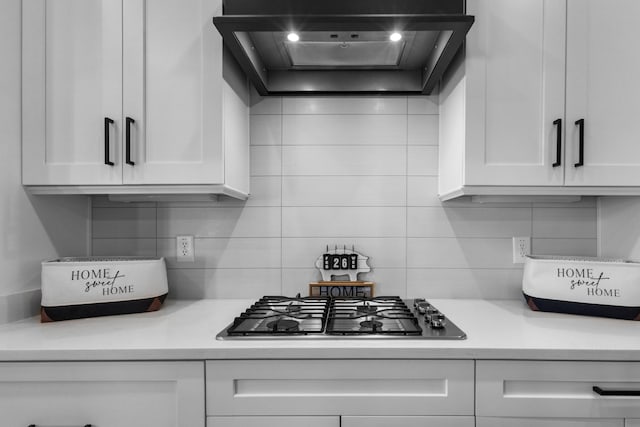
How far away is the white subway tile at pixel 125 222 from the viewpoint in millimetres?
1774

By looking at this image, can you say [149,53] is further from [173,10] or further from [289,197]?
[289,197]

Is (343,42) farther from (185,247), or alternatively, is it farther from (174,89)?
(185,247)

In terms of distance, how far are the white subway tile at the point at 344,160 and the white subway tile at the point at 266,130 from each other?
7 cm

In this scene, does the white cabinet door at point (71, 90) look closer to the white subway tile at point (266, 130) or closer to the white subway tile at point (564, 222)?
the white subway tile at point (266, 130)

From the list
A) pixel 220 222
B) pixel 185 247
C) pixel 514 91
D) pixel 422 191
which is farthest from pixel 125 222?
pixel 514 91

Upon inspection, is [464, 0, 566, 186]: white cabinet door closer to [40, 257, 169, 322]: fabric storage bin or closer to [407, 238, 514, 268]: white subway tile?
[407, 238, 514, 268]: white subway tile

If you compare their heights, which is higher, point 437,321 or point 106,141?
point 106,141

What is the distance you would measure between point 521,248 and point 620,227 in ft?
1.22

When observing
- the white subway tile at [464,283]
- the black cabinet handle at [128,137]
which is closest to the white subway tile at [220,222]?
the black cabinet handle at [128,137]

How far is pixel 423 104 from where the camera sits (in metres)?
1.76

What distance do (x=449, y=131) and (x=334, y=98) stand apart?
1.72ft

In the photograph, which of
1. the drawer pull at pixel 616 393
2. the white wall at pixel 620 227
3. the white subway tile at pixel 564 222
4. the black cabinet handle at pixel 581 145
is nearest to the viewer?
the drawer pull at pixel 616 393

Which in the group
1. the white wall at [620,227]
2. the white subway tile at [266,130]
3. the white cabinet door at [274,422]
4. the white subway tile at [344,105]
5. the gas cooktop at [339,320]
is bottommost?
the white cabinet door at [274,422]

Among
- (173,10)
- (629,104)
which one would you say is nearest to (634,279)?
(629,104)
